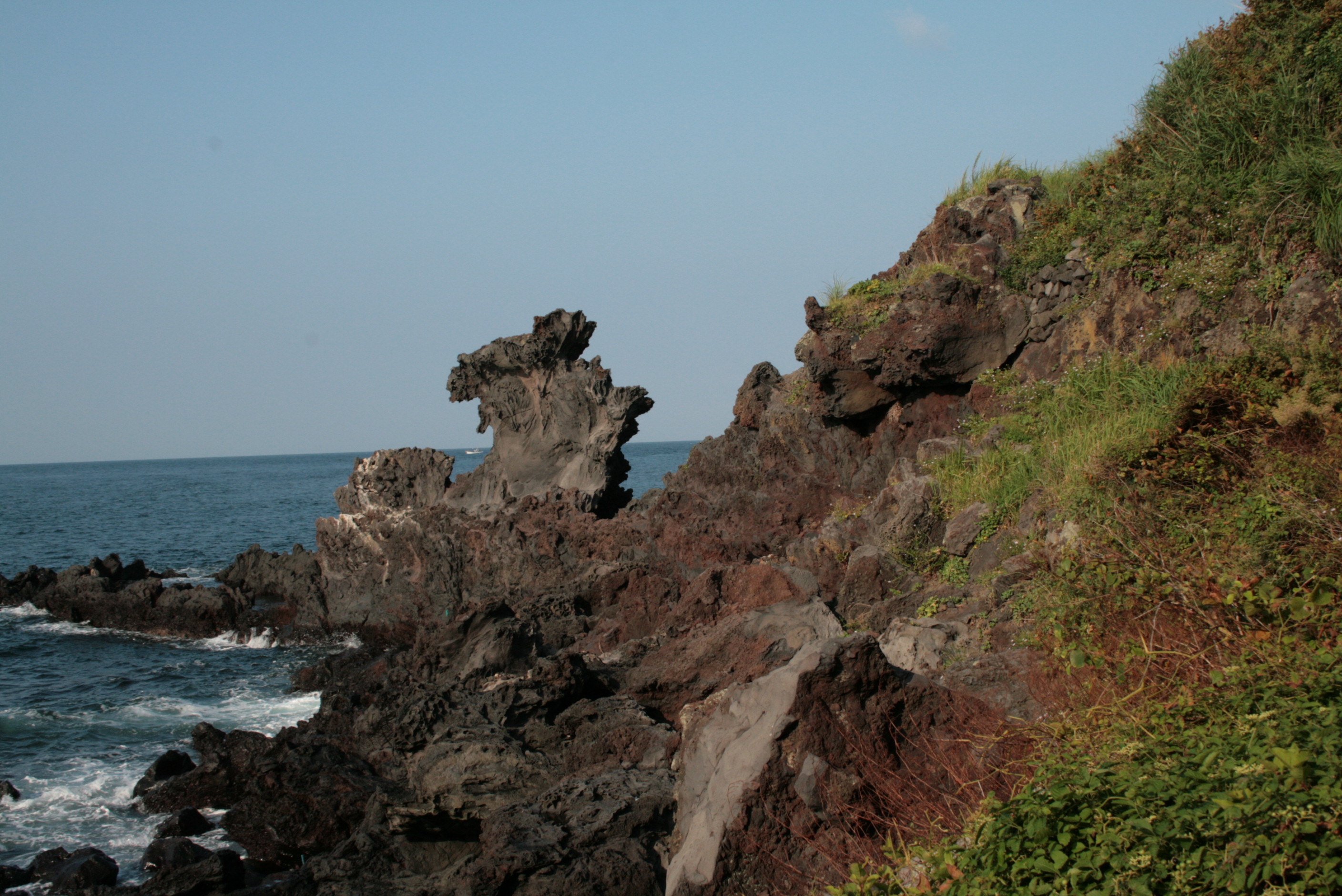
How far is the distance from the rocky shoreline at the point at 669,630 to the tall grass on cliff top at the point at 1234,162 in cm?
59

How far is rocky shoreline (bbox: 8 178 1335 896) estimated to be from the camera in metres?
6.37

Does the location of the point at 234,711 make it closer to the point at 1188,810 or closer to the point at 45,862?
the point at 45,862

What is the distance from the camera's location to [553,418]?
23.3 m

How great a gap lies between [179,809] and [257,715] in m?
4.87

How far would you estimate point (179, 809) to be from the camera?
12.7 m

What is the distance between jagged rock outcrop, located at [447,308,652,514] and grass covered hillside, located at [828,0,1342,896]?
1057cm

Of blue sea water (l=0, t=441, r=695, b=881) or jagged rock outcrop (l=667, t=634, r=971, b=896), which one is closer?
jagged rock outcrop (l=667, t=634, r=971, b=896)

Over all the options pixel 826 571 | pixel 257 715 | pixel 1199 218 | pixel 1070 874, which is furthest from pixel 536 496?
pixel 1070 874

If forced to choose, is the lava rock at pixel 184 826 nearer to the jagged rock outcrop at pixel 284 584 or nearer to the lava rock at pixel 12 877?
the lava rock at pixel 12 877

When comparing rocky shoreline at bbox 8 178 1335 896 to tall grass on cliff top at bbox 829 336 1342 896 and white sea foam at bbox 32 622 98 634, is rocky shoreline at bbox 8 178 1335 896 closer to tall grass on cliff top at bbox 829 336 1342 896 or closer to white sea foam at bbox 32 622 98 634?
tall grass on cliff top at bbox 829 336 1342 896

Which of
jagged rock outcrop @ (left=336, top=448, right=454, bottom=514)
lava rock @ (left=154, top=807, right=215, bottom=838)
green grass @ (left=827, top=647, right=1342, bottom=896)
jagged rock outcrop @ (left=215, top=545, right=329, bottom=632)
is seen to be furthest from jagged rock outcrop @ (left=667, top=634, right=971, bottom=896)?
jagged rock outcrop @ (left=215, top=545, right=329, bottom=632)

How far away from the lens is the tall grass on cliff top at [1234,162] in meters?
10.1

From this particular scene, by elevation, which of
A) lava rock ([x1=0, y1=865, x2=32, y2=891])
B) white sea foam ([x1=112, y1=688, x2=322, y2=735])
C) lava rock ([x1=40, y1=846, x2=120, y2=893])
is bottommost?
white sea foam ([x1=112, y1=688, x2=322, y2=735])

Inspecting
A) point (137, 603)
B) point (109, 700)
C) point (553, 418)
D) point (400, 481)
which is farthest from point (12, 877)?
point (137, 603)
